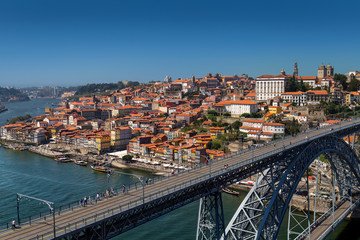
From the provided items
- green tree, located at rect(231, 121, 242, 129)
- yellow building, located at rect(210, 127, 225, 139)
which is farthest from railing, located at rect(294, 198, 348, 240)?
green tree, located at rect(231, 121, 242, 129)

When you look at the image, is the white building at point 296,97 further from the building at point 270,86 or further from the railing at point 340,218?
the railing at point 340,218

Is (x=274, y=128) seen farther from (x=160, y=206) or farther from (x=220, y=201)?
(x=160, y=206)

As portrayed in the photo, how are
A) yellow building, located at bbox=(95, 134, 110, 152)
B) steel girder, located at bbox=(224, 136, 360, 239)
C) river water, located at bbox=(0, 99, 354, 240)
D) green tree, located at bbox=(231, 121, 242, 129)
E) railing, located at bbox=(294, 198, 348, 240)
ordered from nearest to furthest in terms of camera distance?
steel girder, located at bbox=(224, 136, 360, 239) → railing, located at bbox=(294, 198, 348, 240) → river water, located at bbox=(0, 99, 354, 240) → yellow building, located at bbox=(95, 134, 110, 152) → green tree, located at bbox=(231, 121, 242, 129)

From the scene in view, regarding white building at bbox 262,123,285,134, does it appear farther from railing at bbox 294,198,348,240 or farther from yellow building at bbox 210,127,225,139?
railing at bbox 294,198,348,240

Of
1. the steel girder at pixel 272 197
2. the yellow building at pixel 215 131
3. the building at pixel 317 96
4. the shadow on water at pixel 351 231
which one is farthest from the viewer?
the building at pixel 317 96

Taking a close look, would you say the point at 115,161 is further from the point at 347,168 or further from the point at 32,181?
the point at 347,168

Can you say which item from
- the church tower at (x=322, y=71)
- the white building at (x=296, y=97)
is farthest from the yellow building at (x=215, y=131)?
the church tower at (x=322, y=71)

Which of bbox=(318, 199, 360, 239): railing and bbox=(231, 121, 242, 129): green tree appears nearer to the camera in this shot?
bbox=(318, 199, 360, 239): railing

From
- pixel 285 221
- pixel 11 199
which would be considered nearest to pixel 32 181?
pixel 11 199
